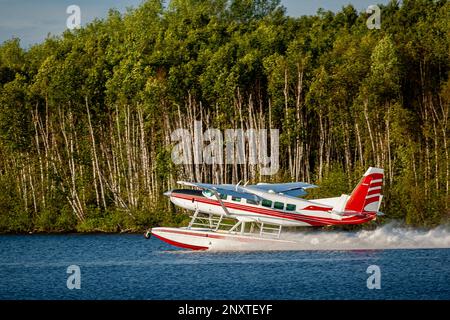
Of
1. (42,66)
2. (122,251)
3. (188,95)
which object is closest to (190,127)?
(188,95)

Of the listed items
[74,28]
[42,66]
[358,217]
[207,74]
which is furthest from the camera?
[74,28]

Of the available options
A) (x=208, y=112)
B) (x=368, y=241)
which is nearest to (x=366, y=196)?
(x=368, y=241)

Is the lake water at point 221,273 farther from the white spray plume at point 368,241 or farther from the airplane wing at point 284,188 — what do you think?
the airplane wing at point 284,188

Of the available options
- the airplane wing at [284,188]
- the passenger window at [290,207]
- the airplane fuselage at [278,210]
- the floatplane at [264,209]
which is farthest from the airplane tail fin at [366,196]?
the airplane wing at [284,188]

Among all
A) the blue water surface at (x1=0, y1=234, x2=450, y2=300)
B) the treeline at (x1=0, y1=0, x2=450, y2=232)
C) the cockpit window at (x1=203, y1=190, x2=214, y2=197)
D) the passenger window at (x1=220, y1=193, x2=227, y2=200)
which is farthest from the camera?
the treeline at (x1=0, y1=0, x2=450, y2=232)

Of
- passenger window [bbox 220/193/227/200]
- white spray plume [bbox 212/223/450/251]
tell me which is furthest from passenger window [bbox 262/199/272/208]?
white spray plume [bbox 212/223/450/251]

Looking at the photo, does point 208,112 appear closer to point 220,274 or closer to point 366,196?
point 366,196

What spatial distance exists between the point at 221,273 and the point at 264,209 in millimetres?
4495

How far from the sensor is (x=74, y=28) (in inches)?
2997

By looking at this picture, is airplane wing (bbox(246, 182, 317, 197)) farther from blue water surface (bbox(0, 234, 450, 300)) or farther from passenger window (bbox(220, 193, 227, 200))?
blue water surface (bbox(0, 234, 450, 300))

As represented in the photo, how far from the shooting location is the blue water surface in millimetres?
29859

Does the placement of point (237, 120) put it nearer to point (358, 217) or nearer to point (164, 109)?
point (164, 109)

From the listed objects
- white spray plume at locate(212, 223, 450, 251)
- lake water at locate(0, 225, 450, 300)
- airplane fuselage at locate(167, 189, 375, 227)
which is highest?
airplane fuselage at locate(167, 189, 375, 227)

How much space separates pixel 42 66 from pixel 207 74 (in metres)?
9.01
